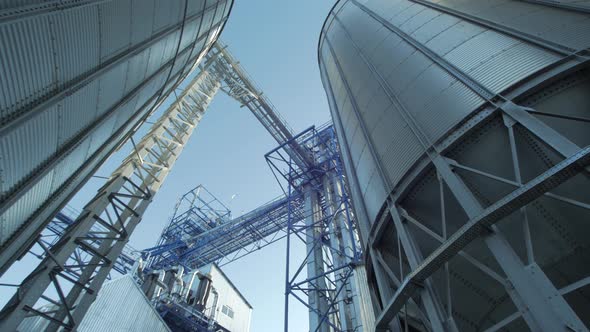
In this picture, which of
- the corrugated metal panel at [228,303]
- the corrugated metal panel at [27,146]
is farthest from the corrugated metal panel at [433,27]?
the corrugated metal panel at [228,303]

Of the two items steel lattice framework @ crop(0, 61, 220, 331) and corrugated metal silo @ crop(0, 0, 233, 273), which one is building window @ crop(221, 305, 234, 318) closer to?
steel lattice framework @ crop(0, 61, 220, 331)

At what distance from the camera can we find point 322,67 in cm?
1470

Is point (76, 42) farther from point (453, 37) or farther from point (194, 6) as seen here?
point (453, 37)

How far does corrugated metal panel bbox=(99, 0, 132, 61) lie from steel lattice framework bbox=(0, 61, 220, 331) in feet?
22.9

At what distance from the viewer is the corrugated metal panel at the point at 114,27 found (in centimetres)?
551

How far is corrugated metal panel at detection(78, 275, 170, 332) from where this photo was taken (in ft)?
46.8

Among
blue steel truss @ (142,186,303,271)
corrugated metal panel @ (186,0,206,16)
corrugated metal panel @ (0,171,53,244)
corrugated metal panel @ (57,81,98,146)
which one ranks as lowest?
corrugated metal panel @ (0,171,53,244)

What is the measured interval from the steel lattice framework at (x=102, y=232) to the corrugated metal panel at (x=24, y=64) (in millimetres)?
6878

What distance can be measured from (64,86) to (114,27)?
4.93ft

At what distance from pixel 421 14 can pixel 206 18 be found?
6386 millimetres

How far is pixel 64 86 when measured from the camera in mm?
4930

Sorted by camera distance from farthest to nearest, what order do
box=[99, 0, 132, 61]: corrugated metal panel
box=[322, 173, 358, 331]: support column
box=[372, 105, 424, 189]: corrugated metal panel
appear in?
box=[322, 173, 358, 331]: support column, box=[372, 105, 424, 189]: corrugated metal panel, box=[99, 0, 132, 61]: corrugated metal panel

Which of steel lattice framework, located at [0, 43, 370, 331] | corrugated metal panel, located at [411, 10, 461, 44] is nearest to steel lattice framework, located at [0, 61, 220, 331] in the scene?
steel lattice framework, located at [0, 43, 370, 331]

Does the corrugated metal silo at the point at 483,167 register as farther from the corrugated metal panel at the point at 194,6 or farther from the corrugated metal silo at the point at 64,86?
the corrugated metal silo at the point at 64,86
